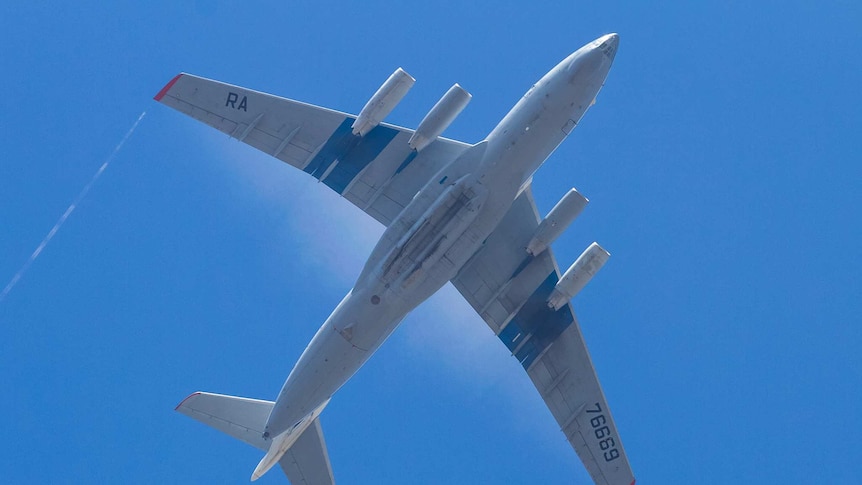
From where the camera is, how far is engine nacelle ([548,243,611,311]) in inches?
1248

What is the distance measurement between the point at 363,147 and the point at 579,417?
1520 centimetres

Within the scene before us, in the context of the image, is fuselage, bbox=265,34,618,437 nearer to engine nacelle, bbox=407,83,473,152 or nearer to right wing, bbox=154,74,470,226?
engine nacelle, bbox=407,83,473,152

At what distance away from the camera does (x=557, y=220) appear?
31812 millimetres

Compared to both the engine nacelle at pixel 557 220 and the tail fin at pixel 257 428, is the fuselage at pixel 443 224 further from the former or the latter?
the engine nacelle at pixel 557 220

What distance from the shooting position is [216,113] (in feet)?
110

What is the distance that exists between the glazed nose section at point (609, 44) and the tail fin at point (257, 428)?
1944cm

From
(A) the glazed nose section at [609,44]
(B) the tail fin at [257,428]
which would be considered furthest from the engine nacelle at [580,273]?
(B) the tail fin at [257,428]

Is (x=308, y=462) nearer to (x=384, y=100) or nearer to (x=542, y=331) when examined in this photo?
(x=542, y=331)

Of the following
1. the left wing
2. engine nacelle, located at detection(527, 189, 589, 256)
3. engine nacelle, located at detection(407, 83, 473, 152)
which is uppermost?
engine nacelle, located at detection(407, 83, 473, 152)

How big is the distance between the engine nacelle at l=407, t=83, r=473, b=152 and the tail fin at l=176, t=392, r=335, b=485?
42.6 ft

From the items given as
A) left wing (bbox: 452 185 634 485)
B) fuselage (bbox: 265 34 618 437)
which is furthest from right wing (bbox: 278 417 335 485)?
left wing (bbox: 452 185 634 485)

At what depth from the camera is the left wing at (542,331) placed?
3319 cm

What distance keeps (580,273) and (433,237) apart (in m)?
6.63

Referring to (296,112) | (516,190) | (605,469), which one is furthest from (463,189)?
(605,469)
